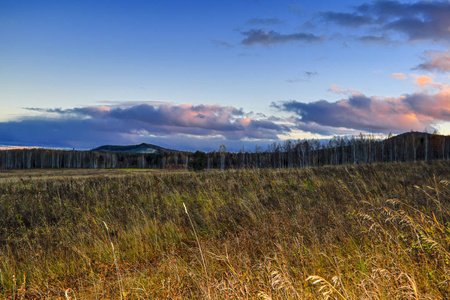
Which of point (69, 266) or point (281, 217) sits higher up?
point (281, 217)

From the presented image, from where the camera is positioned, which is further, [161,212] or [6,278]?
[161,212]

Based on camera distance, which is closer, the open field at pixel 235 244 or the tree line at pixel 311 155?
the open field at pixel 235 244

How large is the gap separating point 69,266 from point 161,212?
2.78 metres

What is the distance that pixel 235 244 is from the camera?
4.37m

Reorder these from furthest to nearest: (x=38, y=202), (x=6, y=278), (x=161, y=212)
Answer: (x=38, y=202) → (x=161, y=212) → (x=6, y=278)

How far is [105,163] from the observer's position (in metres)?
121

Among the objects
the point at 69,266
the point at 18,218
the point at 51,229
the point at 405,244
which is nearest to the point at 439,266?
the point at 405,244

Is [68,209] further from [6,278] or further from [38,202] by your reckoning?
[6,278]

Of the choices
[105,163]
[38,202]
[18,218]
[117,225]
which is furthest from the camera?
[105,163]

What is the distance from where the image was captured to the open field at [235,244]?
2.85 metres

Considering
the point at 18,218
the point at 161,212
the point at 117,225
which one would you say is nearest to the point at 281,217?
the point at 161,212

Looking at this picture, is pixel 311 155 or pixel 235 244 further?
pixel 311 155

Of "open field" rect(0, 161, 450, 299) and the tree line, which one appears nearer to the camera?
"open field" rect(0, 161, 450, 299)

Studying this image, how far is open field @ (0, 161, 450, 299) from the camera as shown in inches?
112
